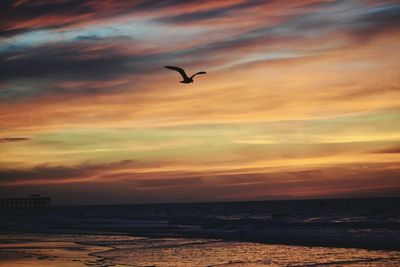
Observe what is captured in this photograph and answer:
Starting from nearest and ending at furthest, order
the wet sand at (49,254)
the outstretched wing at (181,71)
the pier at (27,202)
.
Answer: the wet sand at (49,254)
the outstretched wing at (181,71)
the pier at (27,202)

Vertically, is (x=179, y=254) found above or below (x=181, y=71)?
below

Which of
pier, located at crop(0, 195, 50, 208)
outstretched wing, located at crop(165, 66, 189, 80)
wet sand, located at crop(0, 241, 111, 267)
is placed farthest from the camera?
pier, located at crop(0, 195, 50, 208)

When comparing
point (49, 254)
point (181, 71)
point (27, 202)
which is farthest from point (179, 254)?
point (27, 202)

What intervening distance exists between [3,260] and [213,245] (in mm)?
10396

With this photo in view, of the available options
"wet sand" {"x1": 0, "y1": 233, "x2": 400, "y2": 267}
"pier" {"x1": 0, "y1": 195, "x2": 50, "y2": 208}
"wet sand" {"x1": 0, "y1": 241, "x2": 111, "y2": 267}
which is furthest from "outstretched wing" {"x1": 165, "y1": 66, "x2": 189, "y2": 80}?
"pier" {"x1": 0, "y1": 195, "x2": 50, "y2": 208}

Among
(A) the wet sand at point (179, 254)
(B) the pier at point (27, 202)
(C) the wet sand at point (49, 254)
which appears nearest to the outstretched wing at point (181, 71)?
(A) the wet sand at point (179, 254)

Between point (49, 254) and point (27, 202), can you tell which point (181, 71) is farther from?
point (27, 202)

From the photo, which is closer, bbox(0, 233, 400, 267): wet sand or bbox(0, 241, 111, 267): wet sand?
bbox(0, 241, 111, 267): wet sand

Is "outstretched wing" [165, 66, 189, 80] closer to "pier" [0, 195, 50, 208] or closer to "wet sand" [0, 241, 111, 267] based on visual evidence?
"wet sand" [0, 241, 111, 267]

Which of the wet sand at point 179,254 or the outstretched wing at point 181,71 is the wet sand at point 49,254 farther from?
the outstretched wing at point 181,71

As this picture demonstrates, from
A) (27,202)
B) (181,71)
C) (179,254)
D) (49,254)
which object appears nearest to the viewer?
(49,254)

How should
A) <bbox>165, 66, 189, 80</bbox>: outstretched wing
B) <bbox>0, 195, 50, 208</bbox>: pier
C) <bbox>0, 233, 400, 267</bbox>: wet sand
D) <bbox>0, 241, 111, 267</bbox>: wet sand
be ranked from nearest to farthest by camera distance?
<bbox>0, 241, 111, 267</bbox>: wet sand, <bbox>0, 233, 400, 267</bbox>: wet sand, <bbox>165, 66, 189, 80</bbox>: outstretched wing, <bbox>0, 195, 50, 208</bbox>: pier

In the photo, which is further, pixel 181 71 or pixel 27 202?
pixel 27 202

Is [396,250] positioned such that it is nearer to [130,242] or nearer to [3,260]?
[130,242]
